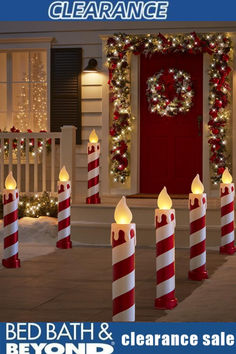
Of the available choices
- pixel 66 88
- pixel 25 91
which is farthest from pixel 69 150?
pixel 25 91

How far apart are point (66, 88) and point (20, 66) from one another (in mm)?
1068

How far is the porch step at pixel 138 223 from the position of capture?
38.8ft

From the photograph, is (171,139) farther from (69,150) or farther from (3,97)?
(3,97)

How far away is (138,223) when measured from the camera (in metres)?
12.1

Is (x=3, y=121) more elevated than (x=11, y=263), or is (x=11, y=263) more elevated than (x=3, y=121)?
(x=3, y=121)

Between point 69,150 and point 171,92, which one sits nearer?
point 69,150

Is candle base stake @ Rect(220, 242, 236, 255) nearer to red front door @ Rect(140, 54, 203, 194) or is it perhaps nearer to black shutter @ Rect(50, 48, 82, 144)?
red front door @ Rect(140, 54, 203, 194)

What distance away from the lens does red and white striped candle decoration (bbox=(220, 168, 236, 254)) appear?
10.9m

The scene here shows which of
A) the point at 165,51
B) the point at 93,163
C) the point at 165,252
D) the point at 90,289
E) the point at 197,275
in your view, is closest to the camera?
the point at 165,252

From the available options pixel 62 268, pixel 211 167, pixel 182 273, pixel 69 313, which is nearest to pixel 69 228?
pixel 62 268

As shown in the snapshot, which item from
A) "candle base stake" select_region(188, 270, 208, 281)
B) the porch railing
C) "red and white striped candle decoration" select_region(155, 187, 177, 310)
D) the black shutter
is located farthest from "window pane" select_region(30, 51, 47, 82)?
"red and white striped candle decoration" select_region(155, 187, 177, 310)

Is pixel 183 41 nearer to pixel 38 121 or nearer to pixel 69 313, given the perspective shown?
pixel 38 121

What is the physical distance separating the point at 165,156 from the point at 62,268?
16.3ft

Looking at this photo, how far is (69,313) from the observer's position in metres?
7.28
